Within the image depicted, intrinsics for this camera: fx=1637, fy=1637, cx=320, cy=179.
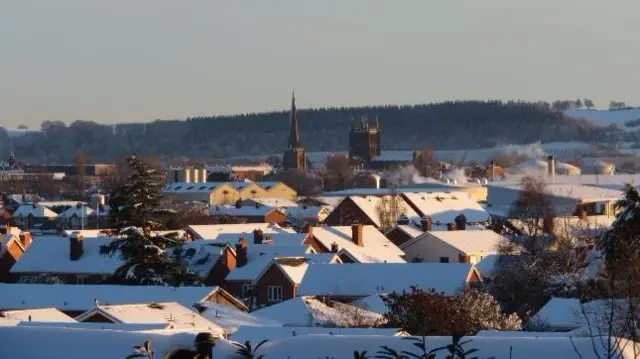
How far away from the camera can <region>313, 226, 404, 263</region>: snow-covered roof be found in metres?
56.2

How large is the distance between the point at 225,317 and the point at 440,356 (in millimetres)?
21836

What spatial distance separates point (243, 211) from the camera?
9694 centimetres

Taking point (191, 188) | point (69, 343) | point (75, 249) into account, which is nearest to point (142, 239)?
point (75, 249)

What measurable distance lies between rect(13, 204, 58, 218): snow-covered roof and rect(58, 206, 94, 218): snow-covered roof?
42.6 inches

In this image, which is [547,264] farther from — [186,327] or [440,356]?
[440,356]

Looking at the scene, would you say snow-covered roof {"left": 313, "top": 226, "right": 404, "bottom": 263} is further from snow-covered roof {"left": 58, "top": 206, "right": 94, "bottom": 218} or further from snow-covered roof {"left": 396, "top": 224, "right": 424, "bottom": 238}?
snow-covered roof {"left": 58, "top": 206, "right": 94, "bottom": 218}

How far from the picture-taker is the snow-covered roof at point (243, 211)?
93125mm

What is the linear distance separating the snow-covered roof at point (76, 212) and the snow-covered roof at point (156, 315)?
61.4 m

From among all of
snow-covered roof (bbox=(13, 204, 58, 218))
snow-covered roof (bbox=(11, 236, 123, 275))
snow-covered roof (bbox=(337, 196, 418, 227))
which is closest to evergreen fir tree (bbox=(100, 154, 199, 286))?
snow-covered roof (bbox=(11, 236, 123, 275))

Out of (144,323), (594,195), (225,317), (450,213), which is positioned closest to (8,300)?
(225,317)

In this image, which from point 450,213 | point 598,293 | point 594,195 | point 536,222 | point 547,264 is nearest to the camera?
point 598,293

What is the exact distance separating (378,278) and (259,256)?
307 inches

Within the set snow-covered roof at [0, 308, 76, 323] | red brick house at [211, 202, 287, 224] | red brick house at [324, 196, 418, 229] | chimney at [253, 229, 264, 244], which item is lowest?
red brick house at [211, 202, 287, 224]

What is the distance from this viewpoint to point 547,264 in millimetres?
48344
